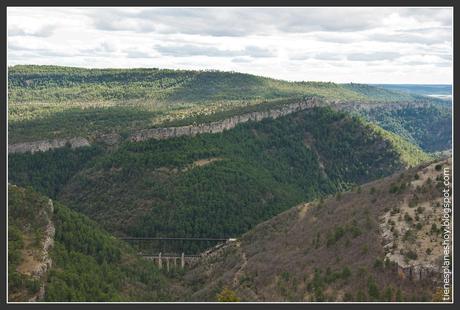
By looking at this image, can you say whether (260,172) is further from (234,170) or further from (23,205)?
(23,205)

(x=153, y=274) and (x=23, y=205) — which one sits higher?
(x=23, y=205)

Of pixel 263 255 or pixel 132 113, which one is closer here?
pixel 263 255

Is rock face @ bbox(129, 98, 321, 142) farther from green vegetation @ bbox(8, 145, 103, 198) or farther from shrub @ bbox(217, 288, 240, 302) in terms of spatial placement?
shrub @ bbox(217, 288, 240, 302)

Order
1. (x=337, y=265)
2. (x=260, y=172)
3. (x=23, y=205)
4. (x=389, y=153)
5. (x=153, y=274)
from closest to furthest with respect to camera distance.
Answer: (x=337, y=265) → (x=23, y=205) → (x=153, y=274) → (x=260, y=172) → (x=389, y=153)

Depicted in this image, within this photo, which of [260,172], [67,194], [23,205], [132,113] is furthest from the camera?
[132,113]

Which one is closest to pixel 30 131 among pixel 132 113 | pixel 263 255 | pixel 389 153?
pixel 132 113

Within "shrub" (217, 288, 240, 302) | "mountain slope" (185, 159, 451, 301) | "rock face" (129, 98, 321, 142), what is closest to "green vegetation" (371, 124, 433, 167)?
"rock face" (129, 98, 321, 142)

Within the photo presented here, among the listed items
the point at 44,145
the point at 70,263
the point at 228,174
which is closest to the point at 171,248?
the point at 228,174
